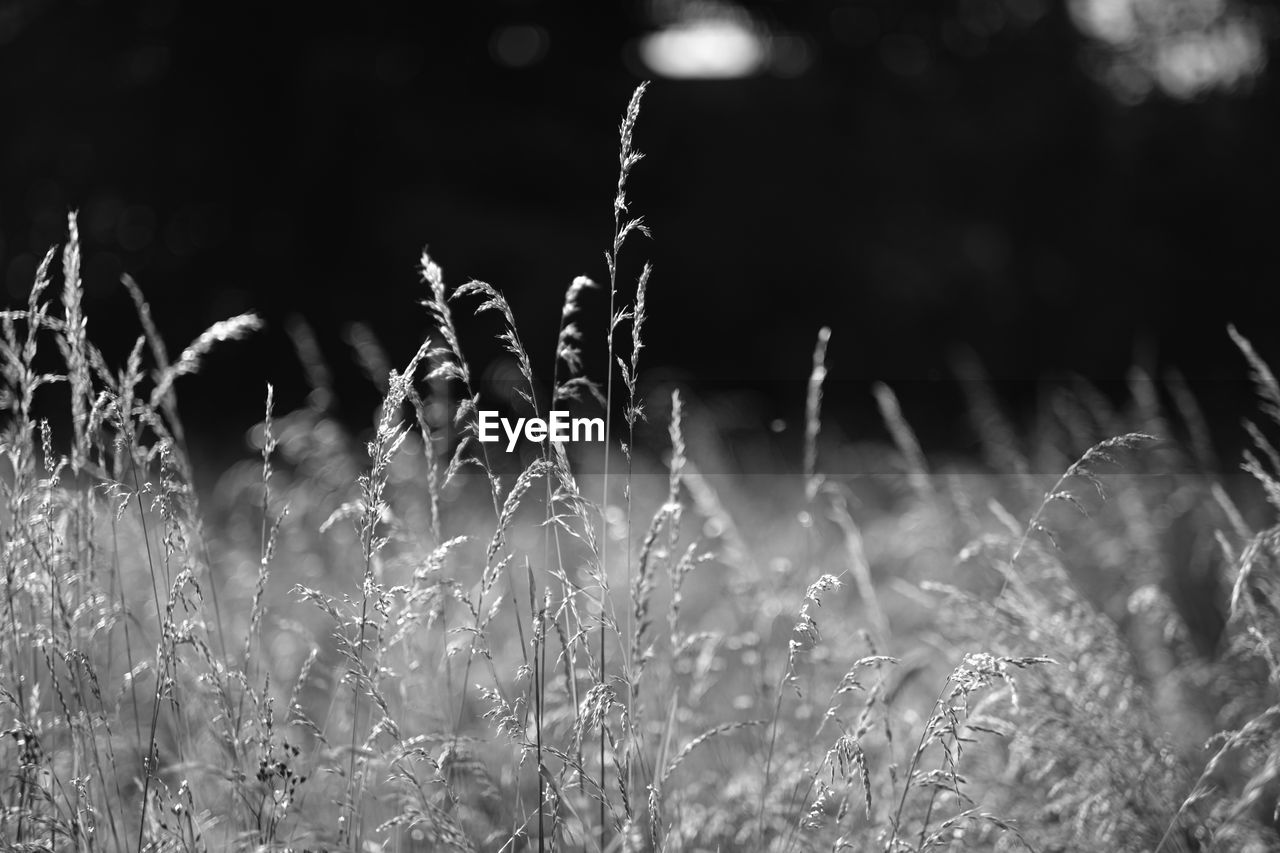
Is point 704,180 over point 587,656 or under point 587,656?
over

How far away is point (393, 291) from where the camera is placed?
831 cm

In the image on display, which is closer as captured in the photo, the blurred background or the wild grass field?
the wild grass field

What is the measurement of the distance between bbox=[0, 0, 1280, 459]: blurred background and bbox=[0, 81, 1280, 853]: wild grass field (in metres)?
4.27

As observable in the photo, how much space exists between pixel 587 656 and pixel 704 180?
7.73 meters

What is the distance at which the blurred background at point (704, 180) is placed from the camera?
8.05 meters

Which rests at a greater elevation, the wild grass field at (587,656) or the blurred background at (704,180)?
the blurred background at (704,180)

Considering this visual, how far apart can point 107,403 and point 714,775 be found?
1416 millimetres

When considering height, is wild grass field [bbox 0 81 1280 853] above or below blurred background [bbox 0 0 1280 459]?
below

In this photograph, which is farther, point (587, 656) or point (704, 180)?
point (704, 180)

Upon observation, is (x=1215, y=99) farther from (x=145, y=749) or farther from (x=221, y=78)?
(x=145, y=749)

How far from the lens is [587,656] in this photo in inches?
66.3

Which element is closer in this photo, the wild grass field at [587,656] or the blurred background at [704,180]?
the wild grass field at [587,656]

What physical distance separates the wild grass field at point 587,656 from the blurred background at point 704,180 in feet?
14.0

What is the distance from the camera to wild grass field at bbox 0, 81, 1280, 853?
1.38 metres
